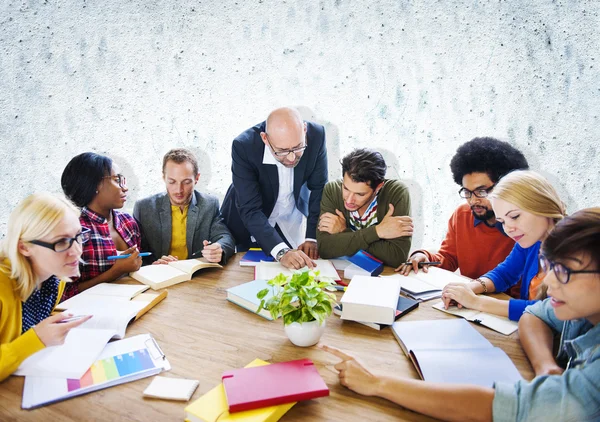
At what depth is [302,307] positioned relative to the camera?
1.28m

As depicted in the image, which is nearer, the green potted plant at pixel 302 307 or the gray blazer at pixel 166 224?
the green potted plant at pixel 302 307

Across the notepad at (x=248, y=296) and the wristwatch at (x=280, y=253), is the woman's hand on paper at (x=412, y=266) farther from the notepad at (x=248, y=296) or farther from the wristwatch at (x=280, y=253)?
the notepad at (x=248, y=296)

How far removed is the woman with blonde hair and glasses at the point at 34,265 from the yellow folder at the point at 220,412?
0.50 metres

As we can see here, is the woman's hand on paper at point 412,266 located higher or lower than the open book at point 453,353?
higher

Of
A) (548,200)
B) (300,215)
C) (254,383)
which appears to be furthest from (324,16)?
(254,383)

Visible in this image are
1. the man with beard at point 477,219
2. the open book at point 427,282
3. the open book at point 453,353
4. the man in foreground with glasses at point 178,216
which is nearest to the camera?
the open book at point 453,353

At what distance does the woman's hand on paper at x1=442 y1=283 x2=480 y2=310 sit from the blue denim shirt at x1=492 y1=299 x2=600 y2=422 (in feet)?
1.67

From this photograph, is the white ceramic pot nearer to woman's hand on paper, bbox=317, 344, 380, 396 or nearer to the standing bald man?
woman's hand on paper, bbox=317, 344, 380, 396

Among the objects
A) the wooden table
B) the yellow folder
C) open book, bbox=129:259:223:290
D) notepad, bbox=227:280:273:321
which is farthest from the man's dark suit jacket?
the yellow folder

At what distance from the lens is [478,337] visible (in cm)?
134

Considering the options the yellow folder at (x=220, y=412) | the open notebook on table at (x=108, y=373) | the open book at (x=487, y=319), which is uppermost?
the open book at (x=487, y=319)

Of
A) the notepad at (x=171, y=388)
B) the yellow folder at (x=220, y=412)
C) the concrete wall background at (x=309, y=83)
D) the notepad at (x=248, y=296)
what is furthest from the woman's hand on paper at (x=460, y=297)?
the concrete wall background at (x=309, y=83)

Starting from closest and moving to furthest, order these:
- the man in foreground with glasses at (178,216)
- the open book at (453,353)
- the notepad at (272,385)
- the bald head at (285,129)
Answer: the notepad at (272,385) < the open book at (453,353) < the bald head at (285,129) < the man in foreground with glasses at (178,216)

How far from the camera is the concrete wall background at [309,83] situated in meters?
2.67
